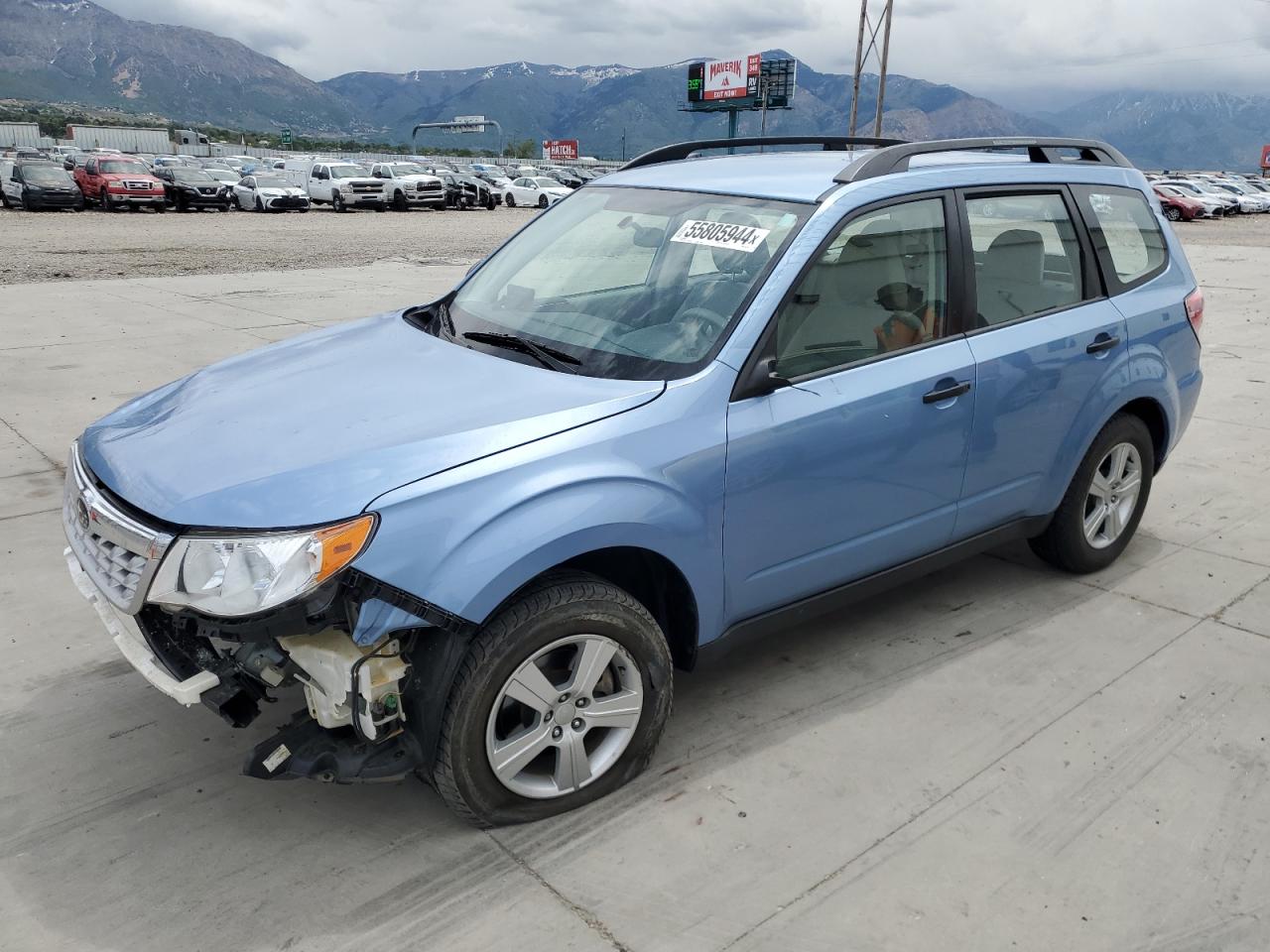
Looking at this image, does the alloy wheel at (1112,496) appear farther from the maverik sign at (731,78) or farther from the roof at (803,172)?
the maverik sign at (731,78)

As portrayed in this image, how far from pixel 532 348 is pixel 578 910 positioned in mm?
1673

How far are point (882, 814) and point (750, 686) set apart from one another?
0.80 metres

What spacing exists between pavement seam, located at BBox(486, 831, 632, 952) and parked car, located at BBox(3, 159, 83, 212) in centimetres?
3164

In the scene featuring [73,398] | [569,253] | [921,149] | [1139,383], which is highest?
[921,149]

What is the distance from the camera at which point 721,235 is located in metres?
3.49

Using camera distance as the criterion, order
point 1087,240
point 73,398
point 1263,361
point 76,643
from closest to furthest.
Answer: point 76,643 < point 1087,240 < point 73,398 < point 1263,361

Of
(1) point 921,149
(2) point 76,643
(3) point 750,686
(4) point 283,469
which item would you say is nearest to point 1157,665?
(3) point 750,686

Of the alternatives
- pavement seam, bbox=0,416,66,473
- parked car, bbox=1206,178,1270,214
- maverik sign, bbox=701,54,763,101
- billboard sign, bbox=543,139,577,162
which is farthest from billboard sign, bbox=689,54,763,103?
pavement seam, bbox=0,416,66,473

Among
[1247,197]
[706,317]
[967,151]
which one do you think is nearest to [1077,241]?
[967,151]

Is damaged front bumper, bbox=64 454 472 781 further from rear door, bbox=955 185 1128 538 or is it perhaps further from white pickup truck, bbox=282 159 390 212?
white pickup truck, bbox=282 159 390 212

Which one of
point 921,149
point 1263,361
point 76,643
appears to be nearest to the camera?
point 921,149

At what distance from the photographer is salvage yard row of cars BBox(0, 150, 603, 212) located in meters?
29.4

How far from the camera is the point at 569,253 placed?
3.93 m

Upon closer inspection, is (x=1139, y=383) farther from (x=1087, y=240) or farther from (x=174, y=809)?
(x=174, y=809)
